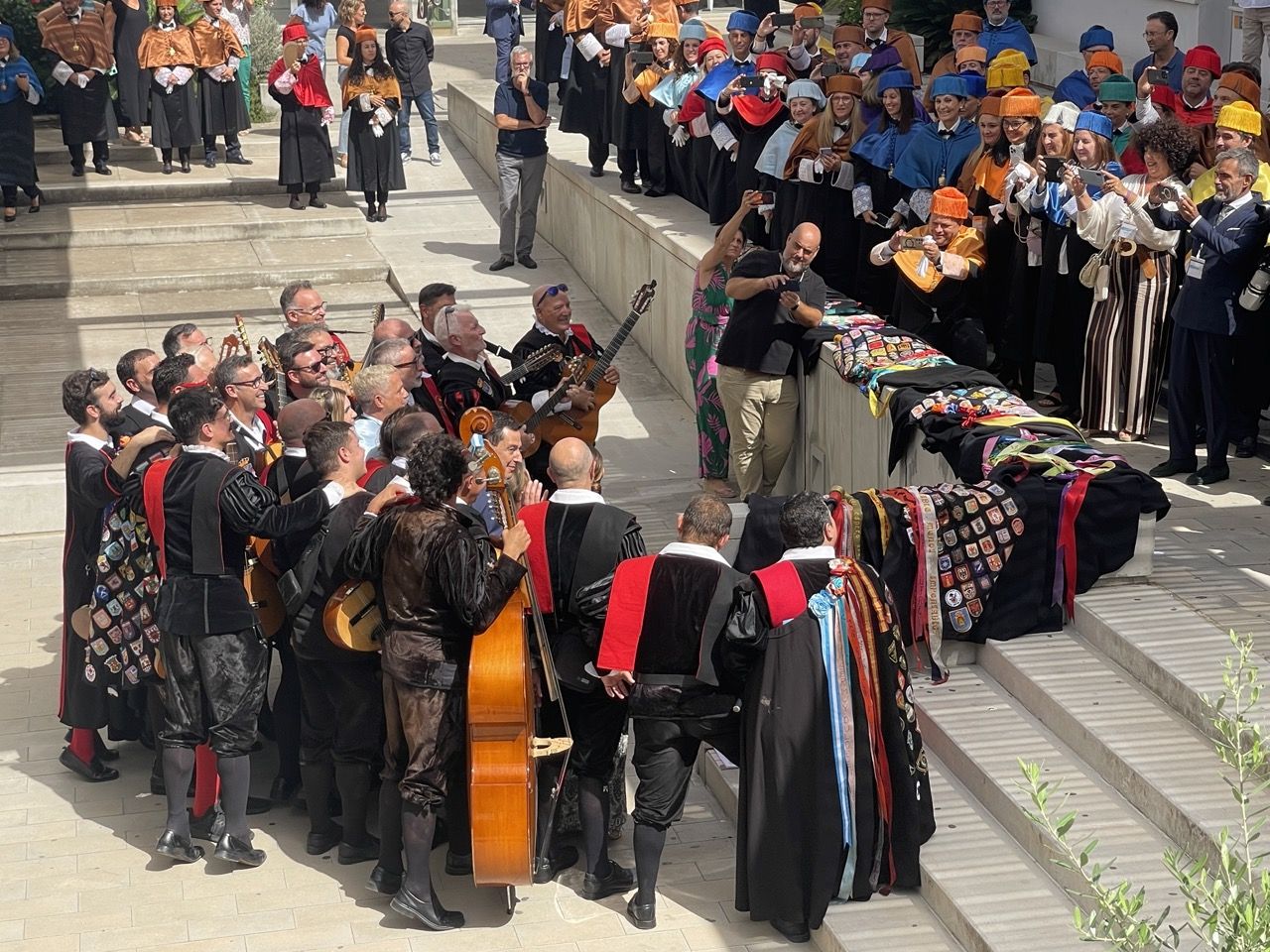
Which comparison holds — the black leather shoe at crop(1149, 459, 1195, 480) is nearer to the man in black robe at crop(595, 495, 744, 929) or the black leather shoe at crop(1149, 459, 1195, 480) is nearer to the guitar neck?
the guitar neck

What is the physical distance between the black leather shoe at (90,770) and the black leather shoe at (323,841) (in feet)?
3.87

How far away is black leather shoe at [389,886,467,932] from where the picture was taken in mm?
5945

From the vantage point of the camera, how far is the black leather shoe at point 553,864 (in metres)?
6.33

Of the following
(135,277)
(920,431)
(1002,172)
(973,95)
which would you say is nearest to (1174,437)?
(920,431)

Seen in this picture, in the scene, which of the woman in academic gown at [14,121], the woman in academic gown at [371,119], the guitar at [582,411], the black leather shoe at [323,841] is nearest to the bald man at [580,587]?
the black leather shoe at [323,841]

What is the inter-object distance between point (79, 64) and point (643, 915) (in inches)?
497

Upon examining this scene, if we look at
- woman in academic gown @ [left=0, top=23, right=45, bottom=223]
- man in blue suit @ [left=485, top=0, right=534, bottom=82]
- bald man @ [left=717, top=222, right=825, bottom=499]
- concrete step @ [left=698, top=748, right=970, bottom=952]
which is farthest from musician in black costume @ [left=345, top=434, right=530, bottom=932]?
man in blue suit @ [left=485, top=0, right=534, bottom=82]

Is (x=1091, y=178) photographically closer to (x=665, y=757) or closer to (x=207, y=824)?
(x=665, y=757)

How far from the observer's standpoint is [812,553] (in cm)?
570

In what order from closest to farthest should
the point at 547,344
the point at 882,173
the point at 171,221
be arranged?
the point at 547,344, the point at 882,173, the point at 171,221

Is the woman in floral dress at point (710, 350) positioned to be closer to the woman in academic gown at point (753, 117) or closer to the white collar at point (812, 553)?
the woman in academic gown at point (753, 117)

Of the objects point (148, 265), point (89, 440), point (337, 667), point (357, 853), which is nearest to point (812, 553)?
point (337, 667)

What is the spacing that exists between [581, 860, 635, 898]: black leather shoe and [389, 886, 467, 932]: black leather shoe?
0.49 m

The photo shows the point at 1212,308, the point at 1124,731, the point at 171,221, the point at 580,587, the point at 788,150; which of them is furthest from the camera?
the point at 171,221
